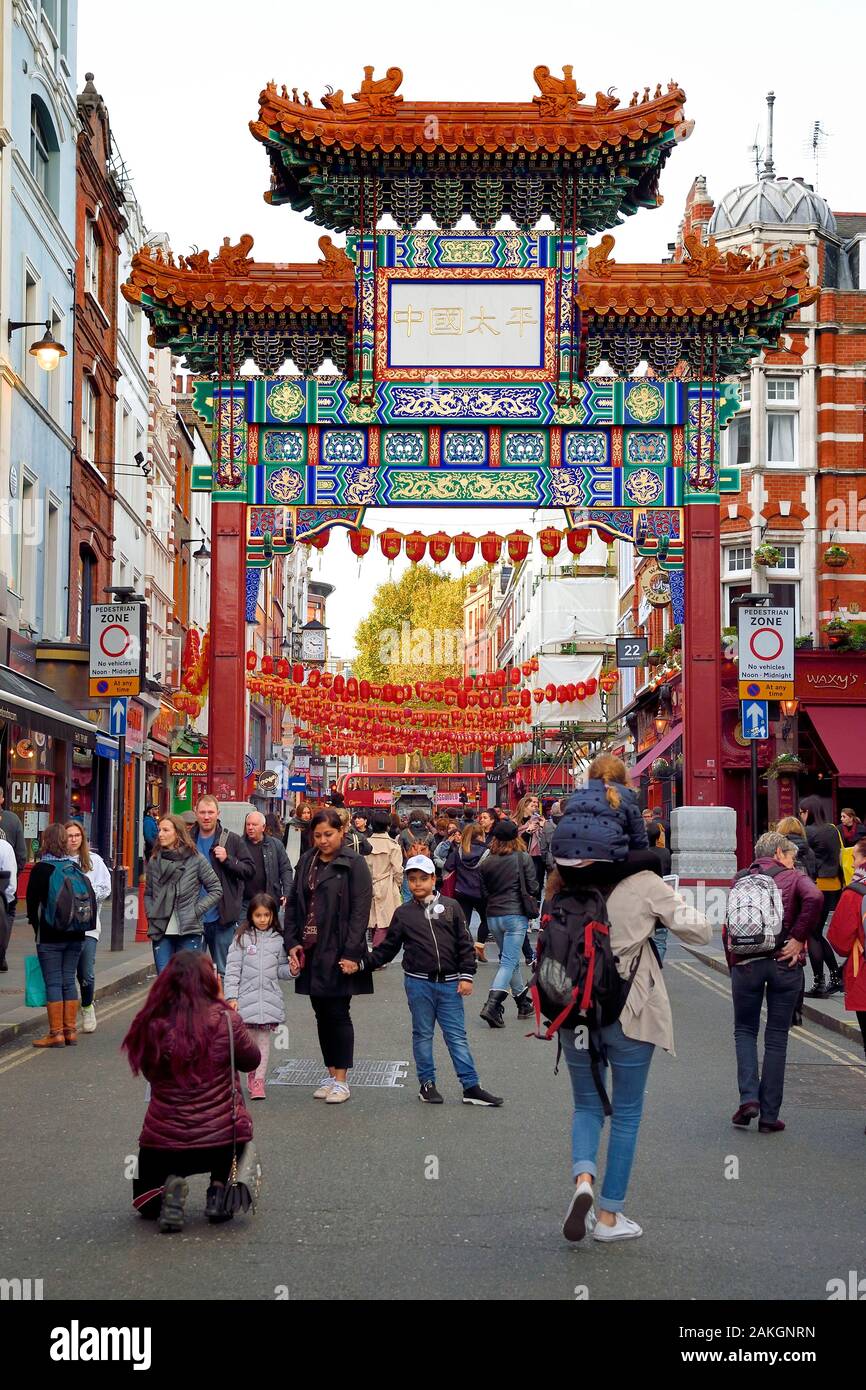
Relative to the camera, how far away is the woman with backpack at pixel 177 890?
12.6 metres

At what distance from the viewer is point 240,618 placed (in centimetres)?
2311

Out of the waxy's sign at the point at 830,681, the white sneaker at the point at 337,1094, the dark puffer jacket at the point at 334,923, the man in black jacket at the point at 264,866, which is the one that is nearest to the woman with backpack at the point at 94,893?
the man in black jacket at the point at 264,866

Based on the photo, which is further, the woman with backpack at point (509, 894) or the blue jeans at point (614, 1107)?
the woman with backpack at point (509, 894)

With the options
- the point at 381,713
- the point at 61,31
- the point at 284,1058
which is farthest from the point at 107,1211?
the point at 381,713

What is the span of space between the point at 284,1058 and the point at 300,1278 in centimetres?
614

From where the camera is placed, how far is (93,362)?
31.8 meters

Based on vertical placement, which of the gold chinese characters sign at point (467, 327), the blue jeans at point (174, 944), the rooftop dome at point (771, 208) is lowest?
the blue jeans at point (174, 944)

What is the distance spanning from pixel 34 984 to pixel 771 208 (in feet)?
107

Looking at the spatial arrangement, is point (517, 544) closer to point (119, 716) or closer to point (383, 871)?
point (119, 716)

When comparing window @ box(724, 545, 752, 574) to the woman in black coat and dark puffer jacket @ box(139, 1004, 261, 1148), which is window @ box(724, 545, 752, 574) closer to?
the woman in black coat

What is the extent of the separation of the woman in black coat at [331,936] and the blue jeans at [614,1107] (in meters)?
3.40

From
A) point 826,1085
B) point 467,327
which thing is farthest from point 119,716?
point 826,1085

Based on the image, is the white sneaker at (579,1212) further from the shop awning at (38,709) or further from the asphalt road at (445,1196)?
the shop awning at (38,709)
